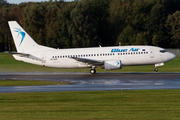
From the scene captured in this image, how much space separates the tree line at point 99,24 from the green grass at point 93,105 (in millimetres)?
73251

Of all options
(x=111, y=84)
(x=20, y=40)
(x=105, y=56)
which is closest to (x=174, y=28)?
(x=105, y=56)

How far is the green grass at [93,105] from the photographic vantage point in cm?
1489

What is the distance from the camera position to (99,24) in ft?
355

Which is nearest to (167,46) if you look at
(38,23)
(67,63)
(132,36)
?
(132,36)

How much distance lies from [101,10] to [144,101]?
93404 mm

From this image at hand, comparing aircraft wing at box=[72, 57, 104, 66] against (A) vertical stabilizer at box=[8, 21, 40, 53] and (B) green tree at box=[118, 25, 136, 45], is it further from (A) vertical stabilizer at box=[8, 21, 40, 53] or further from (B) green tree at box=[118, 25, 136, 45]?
(B) green tree at box=[118, 25, 136, 45]

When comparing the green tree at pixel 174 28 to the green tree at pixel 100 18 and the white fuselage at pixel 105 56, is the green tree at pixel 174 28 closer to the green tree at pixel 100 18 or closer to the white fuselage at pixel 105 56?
the green tree at pixel 100 18

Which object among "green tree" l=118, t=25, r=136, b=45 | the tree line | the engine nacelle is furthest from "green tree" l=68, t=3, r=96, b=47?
the engine nacelle

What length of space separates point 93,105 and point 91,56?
71.6ft

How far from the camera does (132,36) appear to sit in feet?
325

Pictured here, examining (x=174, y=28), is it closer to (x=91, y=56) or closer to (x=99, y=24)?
(x=99, y=24)

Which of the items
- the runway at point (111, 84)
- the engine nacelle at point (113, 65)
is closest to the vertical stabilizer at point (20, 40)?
the runway at point (111, 84)

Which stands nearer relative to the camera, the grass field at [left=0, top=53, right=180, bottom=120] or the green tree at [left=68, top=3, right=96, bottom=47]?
the grass field at [left=0, top=53, right=180, bottom=120]

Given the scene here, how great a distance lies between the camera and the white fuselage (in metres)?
38.8
